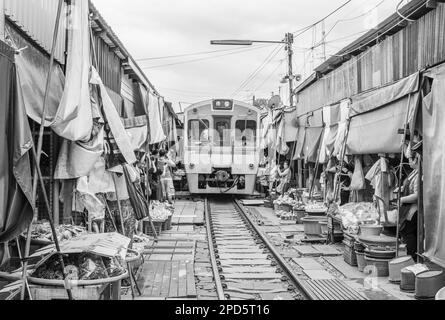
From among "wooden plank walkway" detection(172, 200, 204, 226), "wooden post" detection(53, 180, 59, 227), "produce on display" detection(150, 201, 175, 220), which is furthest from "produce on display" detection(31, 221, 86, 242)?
"wooden plank walkway" detection(172, 200, 204, 226)

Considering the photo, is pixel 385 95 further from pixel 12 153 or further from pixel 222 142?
pixel 222 142

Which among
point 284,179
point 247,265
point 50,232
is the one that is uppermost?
point 284,179

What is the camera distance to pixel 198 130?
1881cm

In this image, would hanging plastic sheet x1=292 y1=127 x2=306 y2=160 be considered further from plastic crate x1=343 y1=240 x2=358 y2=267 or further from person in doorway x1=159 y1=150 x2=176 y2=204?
plastic crate x1=343 y1=240 x2=358 y2=267

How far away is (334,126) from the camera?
1278 centimetres

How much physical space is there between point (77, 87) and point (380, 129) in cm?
563

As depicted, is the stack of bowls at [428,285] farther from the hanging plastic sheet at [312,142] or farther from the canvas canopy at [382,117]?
the hanging plastic sheet at [312,142]

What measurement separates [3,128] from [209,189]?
1455 centimetres

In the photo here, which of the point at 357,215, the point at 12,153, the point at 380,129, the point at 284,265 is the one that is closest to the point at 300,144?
the point at 357,215

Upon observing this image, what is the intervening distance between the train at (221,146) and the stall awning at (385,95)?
7123mm

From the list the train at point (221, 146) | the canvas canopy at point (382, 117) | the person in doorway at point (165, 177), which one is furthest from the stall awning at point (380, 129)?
the train at point (221, 146)

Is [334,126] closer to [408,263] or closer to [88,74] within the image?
[408,263]

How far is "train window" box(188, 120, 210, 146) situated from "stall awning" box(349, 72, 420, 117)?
779 cm

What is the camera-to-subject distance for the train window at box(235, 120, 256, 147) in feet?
61.6
